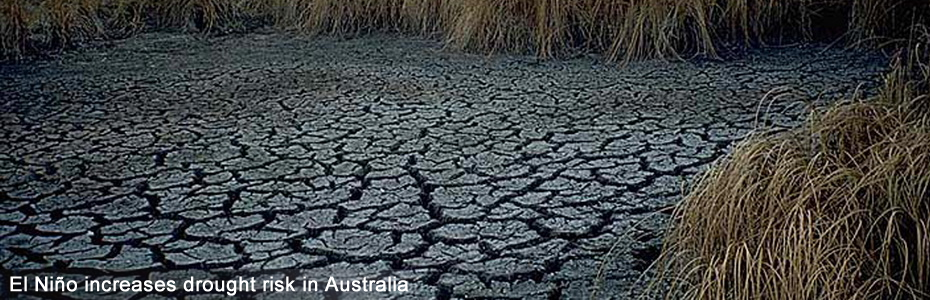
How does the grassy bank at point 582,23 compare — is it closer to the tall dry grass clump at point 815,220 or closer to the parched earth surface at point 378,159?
the parched earth surface at point 378,159

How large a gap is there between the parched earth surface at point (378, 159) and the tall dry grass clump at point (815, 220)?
0.23 m

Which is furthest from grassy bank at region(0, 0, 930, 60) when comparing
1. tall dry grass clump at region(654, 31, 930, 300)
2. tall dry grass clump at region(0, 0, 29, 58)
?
tall dry grass clump at region(654, 31, 930, 300)

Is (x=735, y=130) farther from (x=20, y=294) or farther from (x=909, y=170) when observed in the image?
(x=20, y=294)

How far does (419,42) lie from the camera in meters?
5.55

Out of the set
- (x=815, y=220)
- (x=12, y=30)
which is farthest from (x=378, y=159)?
(x=12, y=30)

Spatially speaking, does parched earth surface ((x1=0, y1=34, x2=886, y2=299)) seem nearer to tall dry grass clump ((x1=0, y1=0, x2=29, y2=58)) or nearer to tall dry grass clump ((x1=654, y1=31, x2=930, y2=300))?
tall dry grass clump ((x1=654, y1=31, x2=930, y2=300))

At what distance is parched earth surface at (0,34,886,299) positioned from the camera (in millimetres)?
2467

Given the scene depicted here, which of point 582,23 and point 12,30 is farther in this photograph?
point 12,30

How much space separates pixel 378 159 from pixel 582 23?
2063mm

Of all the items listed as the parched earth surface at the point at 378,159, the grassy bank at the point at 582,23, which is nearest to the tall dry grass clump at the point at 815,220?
the parched earth surface at the point at 378,159

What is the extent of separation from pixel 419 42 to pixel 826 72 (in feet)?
7.11

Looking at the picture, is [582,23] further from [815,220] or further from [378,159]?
[815,220]

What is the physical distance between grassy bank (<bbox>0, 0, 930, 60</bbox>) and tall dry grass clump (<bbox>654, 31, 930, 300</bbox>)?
7.53 feet

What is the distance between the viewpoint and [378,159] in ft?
10.9
